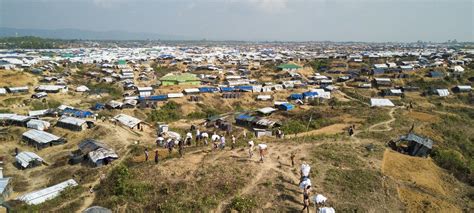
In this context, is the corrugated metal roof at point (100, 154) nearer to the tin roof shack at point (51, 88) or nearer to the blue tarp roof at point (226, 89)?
the blue tarp roof at point (226, 89)

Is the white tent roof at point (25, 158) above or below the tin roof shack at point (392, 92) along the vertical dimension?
below

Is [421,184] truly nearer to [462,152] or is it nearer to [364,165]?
[364,165]

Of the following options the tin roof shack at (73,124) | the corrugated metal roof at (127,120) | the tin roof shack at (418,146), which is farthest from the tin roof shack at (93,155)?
the tin roof shack at (418,146)

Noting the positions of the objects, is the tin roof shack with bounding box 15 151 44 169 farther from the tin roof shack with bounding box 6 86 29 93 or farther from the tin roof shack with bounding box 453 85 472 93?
the tin roof shack with bounding box 453 85 472 93

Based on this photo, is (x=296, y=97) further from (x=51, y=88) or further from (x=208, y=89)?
(x=51, y=88)

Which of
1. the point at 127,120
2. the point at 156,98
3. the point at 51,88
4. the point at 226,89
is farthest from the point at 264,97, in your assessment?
the point at 51,88

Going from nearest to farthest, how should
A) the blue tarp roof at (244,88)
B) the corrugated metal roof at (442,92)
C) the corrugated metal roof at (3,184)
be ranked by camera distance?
1. the corrugated metal roof at (3,184)
2. the corrugated metal roof at (442,92)
3. the blue tarp roof at (244,88)
